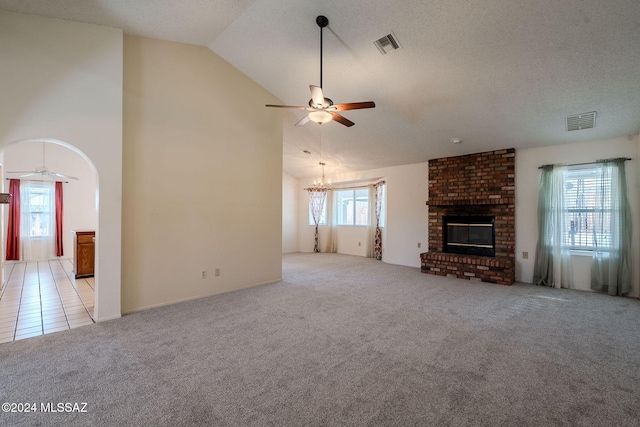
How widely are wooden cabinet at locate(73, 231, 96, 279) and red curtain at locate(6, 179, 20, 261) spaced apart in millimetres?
3543

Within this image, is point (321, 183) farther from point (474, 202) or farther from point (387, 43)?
point (387, 43)

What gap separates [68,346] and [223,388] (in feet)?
5.93

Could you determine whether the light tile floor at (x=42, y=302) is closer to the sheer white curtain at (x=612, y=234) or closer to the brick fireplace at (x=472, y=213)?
the brick fireplace at (x=472, y=213)

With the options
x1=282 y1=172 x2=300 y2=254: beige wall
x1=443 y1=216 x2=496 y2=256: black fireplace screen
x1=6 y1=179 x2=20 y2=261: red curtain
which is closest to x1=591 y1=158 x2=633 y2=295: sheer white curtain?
x1=443 y1=216 x2=496 y2=256: black fireplace screen

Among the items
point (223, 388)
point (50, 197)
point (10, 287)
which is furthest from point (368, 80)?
point (50, 197)

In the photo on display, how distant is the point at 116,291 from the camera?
11.2ft

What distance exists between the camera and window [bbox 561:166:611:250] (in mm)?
4594

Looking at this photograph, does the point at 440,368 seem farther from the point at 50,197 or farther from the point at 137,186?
the point at 50,197

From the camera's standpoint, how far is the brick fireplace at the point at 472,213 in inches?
212

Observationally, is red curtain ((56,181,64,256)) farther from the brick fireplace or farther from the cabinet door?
the brick fireplace

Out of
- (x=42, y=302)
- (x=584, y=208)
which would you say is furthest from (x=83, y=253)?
(x=584, y=208)

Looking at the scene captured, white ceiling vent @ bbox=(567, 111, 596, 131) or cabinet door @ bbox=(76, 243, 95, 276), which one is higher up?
white ceiling vent @ bbox=(567, 111, 596, 131)

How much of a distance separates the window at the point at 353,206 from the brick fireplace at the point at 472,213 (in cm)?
258

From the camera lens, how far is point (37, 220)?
7539 mm
